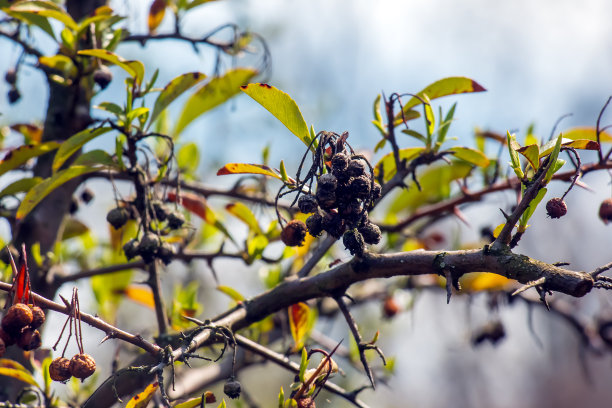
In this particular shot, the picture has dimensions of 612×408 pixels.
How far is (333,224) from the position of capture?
1051 mm

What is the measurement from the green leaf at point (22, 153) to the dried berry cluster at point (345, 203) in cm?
83

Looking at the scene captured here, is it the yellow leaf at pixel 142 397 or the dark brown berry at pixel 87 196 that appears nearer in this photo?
the yellow leaf at pixel 142 397

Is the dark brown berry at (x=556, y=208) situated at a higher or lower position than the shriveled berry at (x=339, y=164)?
lower

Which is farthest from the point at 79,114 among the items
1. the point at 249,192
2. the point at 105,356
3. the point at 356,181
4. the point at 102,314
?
the point at 105,356

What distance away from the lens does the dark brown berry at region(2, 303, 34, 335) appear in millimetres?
957

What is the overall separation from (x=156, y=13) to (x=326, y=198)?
1.24 metres

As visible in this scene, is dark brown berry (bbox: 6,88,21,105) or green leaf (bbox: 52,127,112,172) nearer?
green leaf (bbox: 52,127,112,172)

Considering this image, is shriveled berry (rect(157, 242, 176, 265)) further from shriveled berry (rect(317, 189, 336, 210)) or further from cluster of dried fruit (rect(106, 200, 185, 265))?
shriveled berry (rect(317, 189, 336, 210))

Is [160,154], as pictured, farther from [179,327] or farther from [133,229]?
[179,327]

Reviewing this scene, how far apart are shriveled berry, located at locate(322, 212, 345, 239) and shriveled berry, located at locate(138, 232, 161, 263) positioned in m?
0.48

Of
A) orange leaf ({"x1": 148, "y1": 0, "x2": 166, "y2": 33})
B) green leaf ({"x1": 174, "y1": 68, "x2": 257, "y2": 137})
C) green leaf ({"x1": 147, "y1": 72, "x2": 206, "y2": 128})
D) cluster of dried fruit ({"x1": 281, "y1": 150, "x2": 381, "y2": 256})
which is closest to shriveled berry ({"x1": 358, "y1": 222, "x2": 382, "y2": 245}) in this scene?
cluster of dried fruit ({"x1": 281, "y1": 150, "x2": 381, "y2": 256})

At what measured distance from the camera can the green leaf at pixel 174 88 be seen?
150 cm

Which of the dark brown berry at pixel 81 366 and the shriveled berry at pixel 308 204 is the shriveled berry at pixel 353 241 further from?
the dark brown berry at pixel 81 366

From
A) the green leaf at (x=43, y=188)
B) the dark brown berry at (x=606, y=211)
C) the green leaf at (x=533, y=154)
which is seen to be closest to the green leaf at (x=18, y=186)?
the green leaf at (x=43, y=188)
